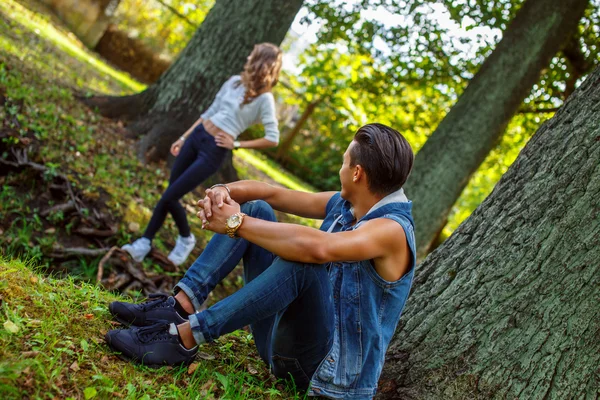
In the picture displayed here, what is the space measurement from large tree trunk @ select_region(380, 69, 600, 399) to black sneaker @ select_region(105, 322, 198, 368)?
1.17 m

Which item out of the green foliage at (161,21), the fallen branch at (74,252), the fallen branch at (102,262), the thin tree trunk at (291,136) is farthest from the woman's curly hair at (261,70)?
the green foliage at (161,21)

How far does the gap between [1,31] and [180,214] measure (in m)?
4.86

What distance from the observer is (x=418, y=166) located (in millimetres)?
7043

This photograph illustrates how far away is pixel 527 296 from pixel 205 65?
→ 5212mm

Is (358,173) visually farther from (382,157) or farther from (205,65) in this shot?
(205,65)

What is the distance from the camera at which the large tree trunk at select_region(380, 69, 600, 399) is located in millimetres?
2900

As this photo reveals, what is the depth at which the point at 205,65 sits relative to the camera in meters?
7.09

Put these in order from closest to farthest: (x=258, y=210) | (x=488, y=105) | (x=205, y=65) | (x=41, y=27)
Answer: (x=258, y=210)
(x=488, y=105)
(x=205, y=65)
(x=41, y=27)

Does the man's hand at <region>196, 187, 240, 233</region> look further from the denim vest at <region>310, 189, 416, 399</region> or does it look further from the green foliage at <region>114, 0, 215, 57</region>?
the green foliage at <region>114, 0, 215, 57</region>

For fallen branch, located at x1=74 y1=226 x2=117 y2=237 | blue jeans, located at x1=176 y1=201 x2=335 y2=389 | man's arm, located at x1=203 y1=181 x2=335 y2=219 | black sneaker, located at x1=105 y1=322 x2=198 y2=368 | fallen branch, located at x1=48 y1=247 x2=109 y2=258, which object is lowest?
fallen branch, located at x1=48 y1=247 x2=109 y2=258

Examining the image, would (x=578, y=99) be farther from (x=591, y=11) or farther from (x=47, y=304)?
(x=591, y=11)

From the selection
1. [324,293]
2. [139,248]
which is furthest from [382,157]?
[139,248]

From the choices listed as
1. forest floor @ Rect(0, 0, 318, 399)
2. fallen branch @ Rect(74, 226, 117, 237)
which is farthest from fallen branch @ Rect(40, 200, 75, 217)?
fallen branch @ Rect(74, 226, 117, 237)

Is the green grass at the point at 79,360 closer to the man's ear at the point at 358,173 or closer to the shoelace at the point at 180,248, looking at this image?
the man's ear at the point at 358,173
